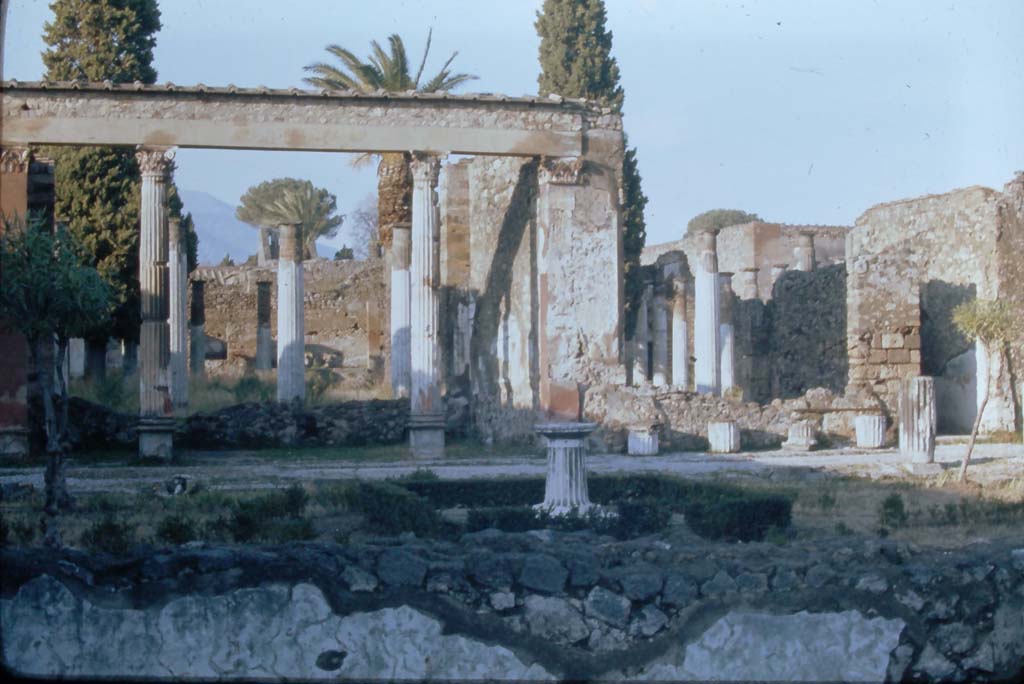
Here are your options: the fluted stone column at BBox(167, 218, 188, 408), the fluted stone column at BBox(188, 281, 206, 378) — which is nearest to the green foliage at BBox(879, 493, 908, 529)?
the fluted stone column at BBox(167, 218, 188, 408)

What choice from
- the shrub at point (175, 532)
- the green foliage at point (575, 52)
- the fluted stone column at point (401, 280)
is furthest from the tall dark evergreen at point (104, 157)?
the shrub at point (175, 532)

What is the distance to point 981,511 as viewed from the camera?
11906 mm

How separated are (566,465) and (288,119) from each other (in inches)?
360

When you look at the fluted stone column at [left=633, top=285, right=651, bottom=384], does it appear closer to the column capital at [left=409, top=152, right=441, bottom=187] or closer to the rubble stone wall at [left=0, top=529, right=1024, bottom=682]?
the column capital at [left=409, top=152, right=441, bottom=187]

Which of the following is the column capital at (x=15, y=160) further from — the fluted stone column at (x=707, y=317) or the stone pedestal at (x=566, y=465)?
the fluted stone column at (x=707, y=317)

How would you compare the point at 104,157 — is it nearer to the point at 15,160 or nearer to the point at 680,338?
the point at 15,160

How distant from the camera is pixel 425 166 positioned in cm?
1992

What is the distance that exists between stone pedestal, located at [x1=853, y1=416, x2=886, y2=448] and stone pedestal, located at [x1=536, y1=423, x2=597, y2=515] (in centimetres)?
913

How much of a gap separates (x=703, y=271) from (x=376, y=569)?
830 inches

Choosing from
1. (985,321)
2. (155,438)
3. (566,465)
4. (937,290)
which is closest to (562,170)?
(985,321)

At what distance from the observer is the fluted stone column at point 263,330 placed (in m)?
39.5

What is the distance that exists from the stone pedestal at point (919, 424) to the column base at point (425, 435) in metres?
6.92

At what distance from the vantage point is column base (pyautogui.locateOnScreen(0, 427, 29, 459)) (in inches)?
721

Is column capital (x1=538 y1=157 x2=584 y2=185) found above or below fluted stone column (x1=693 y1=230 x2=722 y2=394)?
above
